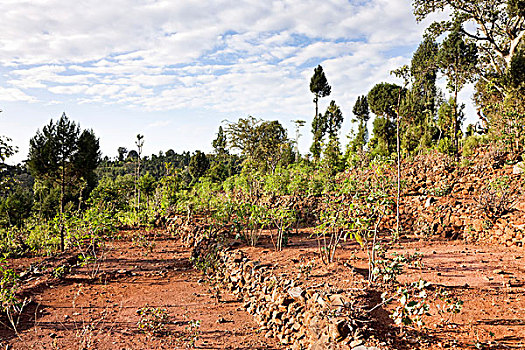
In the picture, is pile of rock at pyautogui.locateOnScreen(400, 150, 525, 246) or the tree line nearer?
pile of rock at pyautogui.locateOnScreen(400, 150, 525, 246)

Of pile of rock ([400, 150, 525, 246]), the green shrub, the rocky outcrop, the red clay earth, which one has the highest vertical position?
the green shrub

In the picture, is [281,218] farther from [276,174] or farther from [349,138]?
[349,138]

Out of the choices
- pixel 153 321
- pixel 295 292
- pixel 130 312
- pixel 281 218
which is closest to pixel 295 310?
pixel 295 292

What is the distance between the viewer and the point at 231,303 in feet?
15.7

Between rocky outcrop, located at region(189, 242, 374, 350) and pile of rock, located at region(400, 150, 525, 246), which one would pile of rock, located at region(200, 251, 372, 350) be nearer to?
rocky outcrop, located at region(189, 242, 374, 350)

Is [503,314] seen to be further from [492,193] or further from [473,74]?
[473,74]

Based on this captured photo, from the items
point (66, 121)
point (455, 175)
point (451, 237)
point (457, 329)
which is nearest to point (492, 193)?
point (451, 237)

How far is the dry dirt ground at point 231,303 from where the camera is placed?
2.90m

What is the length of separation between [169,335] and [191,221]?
5211mm

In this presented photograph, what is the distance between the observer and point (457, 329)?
282 centimetres

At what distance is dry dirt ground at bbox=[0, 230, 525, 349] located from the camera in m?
2.90

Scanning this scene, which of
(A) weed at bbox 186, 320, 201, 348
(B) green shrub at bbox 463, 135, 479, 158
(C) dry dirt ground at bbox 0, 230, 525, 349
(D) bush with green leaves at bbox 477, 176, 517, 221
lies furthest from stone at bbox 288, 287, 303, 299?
(B) green shrub at bbox 463, 135, 479, 158

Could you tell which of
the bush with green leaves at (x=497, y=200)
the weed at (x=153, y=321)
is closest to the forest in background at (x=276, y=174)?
the bush with green leaves at (x=497, y=200)

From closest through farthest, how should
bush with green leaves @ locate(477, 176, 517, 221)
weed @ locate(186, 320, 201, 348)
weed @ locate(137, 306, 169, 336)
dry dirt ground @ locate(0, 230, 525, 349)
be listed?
dry dirt ground @ locate(0, 230, 525, 349) < weed @ locate(186, 320, 201, 348) < weed @ locate(137, 306, 169, 336) < bush with green leaves @ locate(477, 176, 517, 221)
